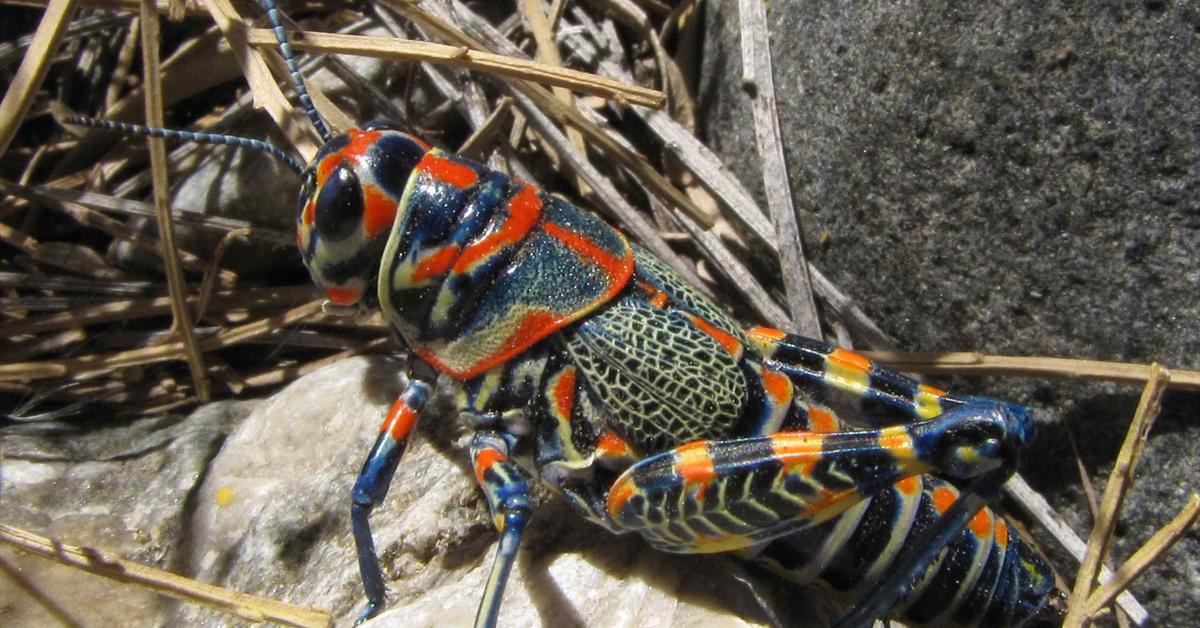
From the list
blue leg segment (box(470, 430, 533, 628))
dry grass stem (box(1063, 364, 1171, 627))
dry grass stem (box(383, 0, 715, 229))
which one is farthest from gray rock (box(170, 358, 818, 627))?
dry grass stem (box(383, 0, 715, 229))

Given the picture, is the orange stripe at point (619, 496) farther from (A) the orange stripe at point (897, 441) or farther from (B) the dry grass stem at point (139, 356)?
(B) the dry grass stem at point (139, 356)

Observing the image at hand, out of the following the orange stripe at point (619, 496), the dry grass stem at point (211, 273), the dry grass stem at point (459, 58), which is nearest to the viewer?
the orange stripe at point (619, 496)

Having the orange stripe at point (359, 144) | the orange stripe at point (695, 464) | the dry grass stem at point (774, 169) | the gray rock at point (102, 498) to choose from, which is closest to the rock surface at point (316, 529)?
the gray rock at point (102, 498)

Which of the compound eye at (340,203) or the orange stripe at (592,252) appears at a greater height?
the compound eye at (340,203)

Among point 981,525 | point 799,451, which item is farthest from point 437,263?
point 981,525

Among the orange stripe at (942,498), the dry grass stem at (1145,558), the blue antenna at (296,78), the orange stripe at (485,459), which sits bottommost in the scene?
the dry grass stem at (1145,558)

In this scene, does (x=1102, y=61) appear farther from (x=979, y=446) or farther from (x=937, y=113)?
(x=979, y=446)
